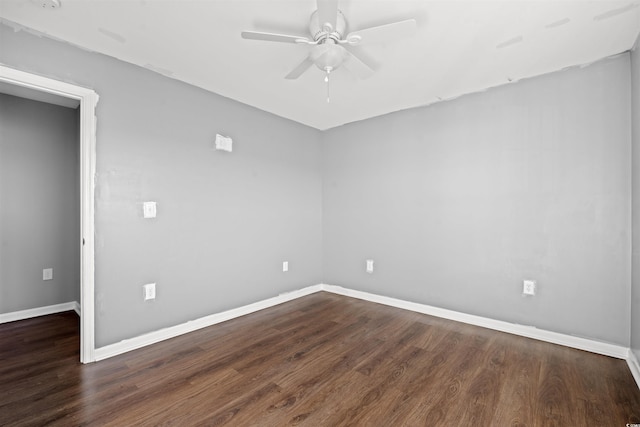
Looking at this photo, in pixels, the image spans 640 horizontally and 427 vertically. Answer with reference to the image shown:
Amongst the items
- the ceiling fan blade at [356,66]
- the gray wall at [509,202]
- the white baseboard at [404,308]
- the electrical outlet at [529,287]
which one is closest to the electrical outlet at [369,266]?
the gray wall at [509,202]

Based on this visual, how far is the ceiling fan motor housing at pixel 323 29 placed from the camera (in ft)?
5.54

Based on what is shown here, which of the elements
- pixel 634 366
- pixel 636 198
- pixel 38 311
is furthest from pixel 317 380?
pixel 38 311

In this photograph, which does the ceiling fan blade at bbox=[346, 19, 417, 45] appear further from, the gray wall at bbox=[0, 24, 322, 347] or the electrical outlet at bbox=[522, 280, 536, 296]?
the electrical outlet at bbox=[522, 280, 536, 296]

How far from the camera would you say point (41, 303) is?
3.11 metres

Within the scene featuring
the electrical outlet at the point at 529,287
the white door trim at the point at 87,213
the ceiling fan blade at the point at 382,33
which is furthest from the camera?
the electrical outlet at the point at 529,287

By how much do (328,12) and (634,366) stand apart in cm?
300

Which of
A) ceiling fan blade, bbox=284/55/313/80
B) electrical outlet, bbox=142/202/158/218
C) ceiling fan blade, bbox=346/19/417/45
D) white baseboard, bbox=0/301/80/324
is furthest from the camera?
white baseboard, bbox=0/301/80/324

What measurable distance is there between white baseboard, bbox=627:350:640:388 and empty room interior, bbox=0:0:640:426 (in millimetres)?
58

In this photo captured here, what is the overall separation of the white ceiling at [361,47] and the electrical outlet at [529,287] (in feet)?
5.97

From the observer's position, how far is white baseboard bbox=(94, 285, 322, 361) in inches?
86.8

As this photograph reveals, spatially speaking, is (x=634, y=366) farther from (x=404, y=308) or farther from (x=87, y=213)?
(x=87, y=213)

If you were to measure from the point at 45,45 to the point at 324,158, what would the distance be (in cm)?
294

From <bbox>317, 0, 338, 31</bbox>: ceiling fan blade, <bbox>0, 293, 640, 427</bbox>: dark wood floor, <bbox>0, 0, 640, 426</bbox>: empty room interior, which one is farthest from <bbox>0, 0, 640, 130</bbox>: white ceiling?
<bbox>0, 293, 640, 427</bbox>: dark wood floor

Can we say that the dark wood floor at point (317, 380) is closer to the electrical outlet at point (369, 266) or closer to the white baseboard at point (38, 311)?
the white baseboard at point (38, 311)
